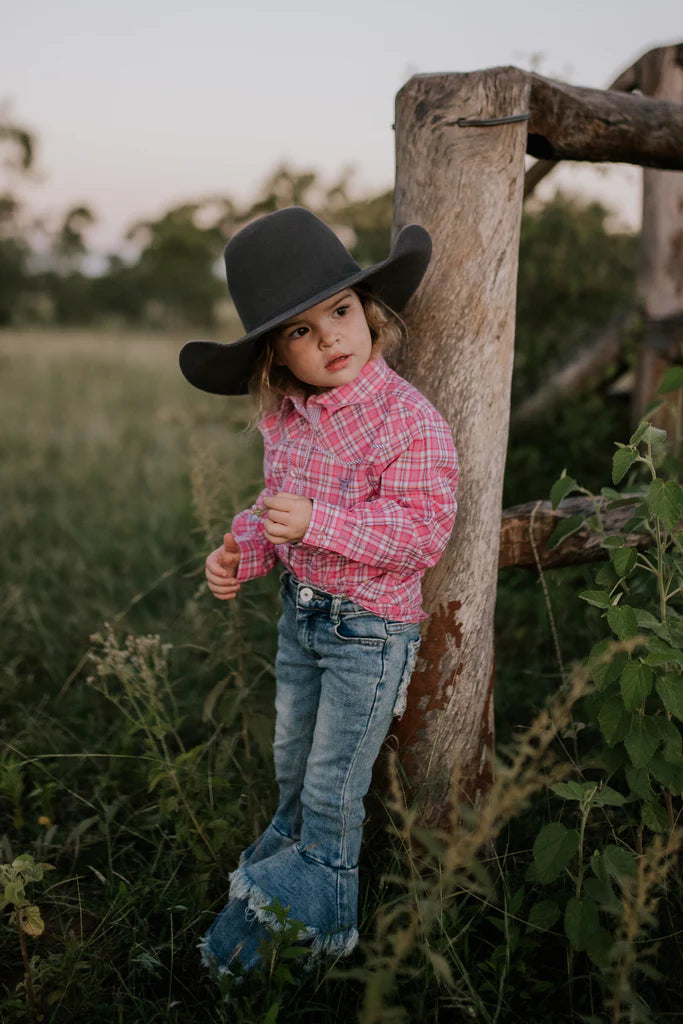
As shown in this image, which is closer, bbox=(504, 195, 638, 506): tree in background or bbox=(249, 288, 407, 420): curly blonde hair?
bbox=(249, 288, 407, 420): curly blonde hair

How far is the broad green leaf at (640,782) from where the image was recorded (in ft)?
5.96

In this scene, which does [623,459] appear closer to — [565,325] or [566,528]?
[566,528]

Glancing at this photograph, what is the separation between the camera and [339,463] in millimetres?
1997

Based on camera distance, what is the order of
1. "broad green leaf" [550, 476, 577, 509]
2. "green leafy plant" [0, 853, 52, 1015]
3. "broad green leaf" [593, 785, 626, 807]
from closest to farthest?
"broad green leaf" [593, 785, 626, 807]
"green leafy plant" [0, 853, 52, 1015]
"broad green leaf" [550, 476, 577, 509]

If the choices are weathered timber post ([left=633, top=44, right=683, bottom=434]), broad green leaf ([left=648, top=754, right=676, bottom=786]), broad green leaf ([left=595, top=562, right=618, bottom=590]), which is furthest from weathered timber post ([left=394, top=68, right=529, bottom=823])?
weathered timber post ([left=633, top=44, right=683, bottom=434])

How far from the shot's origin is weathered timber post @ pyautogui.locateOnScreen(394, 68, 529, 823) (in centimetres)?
204

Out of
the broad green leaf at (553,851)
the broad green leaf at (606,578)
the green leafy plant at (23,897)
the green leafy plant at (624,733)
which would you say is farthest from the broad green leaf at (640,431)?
the green leafy plant at (23,897)

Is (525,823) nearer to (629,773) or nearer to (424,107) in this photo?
(629,773)

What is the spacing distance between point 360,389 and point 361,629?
24.0 inches

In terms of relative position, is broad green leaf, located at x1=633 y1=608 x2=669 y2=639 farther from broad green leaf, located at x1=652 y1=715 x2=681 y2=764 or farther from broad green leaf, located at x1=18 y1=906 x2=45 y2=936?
broad green leaf, located at x1=18 y1=906 x2=45 y2=936

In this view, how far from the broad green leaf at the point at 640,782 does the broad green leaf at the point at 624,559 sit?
18.4 inches

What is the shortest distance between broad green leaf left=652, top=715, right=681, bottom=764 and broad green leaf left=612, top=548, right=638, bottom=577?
0.35 m

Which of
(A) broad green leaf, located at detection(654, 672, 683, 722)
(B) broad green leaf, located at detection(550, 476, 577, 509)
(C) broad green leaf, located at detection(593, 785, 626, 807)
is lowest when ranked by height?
(C) broad green leaf, located at detection(593, 785, 626, 807)

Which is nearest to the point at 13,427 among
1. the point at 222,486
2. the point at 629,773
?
the point at 222,486
